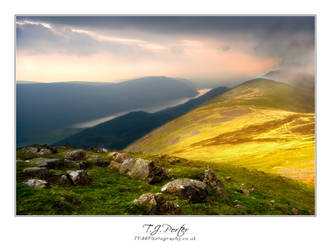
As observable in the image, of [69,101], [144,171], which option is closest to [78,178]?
[144,171]

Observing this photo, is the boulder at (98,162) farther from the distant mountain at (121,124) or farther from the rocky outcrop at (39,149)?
the rocky outcrop at (39,149)

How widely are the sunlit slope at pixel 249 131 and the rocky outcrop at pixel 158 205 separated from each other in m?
13.7

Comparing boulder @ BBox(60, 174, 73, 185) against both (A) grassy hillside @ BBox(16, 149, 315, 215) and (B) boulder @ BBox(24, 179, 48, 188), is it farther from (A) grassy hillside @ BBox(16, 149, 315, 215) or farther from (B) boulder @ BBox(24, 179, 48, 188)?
(B) boulder @ BBox(24, 179, 48, 188)

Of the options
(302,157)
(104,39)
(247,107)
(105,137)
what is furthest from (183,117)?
(104,39)

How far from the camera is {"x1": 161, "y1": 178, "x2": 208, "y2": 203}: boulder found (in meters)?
9.96

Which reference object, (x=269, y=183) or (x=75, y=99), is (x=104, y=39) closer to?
(x=75, y=99)

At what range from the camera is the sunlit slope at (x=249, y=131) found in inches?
1078

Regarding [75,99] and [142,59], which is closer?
[142,59]

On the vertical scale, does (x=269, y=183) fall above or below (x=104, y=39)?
below

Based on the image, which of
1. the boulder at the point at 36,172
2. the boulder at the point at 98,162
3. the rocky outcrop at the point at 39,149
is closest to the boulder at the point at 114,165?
the boulder at the point at 98,162

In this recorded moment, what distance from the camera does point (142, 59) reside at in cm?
1574

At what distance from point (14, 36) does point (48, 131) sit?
7.57m

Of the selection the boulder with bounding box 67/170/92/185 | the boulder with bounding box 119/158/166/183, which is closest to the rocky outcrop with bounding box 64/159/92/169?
the boulder with bounding box 119/158/166/183

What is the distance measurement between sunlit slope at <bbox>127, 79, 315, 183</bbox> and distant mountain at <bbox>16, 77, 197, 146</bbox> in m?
14.7
